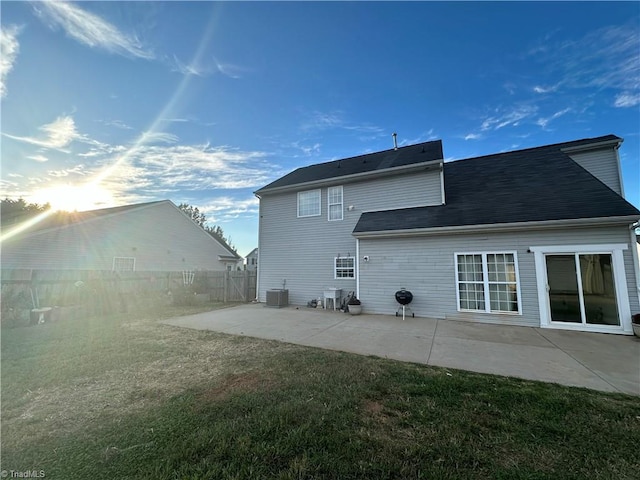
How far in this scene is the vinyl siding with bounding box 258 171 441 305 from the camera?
10.4m

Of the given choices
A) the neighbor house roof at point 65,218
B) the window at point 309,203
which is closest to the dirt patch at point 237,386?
the window at point 309,203

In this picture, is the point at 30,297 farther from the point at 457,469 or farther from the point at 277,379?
the point at 457,469

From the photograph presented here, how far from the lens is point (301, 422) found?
9.18 feet

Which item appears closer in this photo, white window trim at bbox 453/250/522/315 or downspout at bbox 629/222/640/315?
downspout at bbox 629/222/640/315

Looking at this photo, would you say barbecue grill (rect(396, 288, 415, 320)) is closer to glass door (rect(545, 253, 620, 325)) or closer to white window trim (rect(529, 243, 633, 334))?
white window trim (rect(529, 243, 633, 334))

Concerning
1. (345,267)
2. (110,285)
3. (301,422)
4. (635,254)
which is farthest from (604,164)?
(110,285)

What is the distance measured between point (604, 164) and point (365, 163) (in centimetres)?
888

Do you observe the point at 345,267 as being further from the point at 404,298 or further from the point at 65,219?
the point at 65,219

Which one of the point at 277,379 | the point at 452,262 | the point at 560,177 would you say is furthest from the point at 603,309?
the point at 277,379

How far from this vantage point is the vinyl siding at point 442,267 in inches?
280

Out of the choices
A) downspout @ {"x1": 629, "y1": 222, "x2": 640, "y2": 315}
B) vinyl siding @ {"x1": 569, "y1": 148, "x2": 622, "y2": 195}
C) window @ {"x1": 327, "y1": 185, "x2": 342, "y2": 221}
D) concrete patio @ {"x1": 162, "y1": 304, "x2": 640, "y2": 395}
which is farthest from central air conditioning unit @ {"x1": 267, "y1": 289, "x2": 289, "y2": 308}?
vinyl siding @ {"x1": 569, "y1": 148, "x2": 622, "y2": 195}

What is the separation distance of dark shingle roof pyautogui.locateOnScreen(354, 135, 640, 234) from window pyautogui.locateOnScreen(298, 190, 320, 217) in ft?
7.94

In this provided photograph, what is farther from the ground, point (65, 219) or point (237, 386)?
point (65, 219)

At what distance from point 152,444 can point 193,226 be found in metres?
21.3
